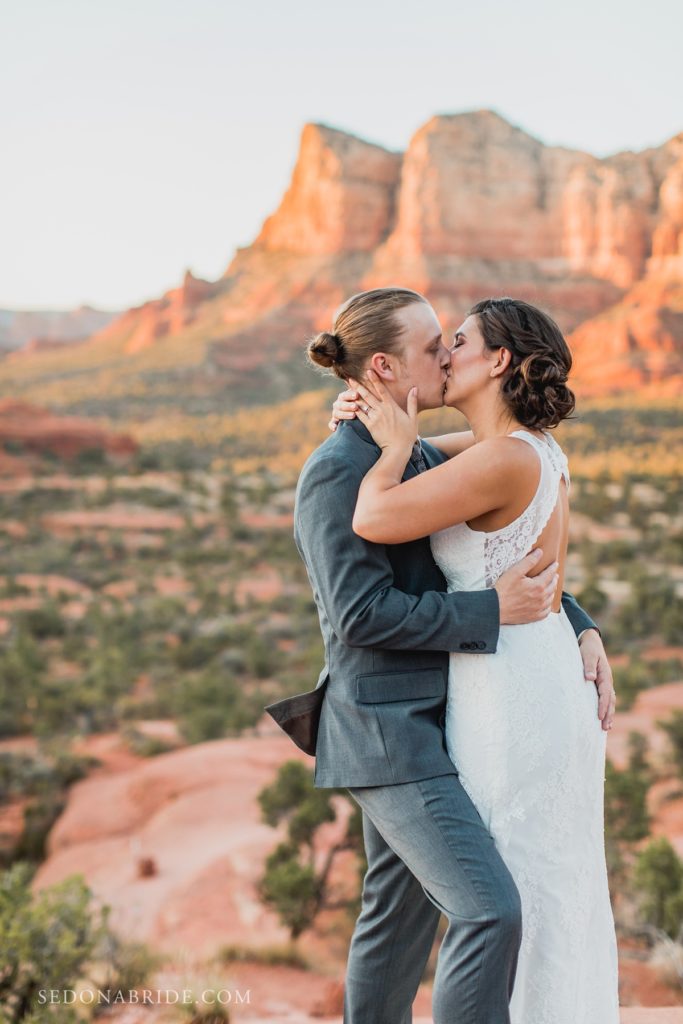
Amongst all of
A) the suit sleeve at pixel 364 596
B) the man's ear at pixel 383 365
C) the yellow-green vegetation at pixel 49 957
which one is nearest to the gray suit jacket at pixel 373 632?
the suit sleeve at pixel 364 596

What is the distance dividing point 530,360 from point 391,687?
3.04ft

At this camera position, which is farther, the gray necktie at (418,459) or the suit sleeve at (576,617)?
the suit sleeve at (576,617)

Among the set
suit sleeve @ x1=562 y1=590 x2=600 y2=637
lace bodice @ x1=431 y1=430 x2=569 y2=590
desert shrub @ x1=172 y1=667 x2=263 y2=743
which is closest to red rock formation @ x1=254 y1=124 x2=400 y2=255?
desert shrub @ x1=172 y1=667 x2=263 y2=743

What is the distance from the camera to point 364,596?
2234 millimetres

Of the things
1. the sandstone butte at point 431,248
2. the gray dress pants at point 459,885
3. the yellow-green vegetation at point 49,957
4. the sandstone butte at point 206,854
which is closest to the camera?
the gray dress pants at point 459,885

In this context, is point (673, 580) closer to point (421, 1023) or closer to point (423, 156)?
point (421, 1023)

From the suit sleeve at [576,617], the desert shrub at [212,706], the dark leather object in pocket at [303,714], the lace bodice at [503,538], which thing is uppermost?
the lace bodice at [503,538]

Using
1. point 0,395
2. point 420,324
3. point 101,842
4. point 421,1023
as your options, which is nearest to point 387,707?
point 420,324

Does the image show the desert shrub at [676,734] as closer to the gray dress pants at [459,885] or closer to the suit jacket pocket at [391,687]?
the gray dress pants at [459,885]

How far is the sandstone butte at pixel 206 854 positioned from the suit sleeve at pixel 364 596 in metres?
1.96

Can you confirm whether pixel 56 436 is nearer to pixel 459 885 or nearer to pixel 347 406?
pixel 347 406

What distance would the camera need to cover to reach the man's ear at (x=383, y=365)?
8.04 ft

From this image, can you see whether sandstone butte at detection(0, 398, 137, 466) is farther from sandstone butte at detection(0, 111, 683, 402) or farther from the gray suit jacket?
the gray suit jacket

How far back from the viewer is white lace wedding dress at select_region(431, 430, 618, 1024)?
2.31m
